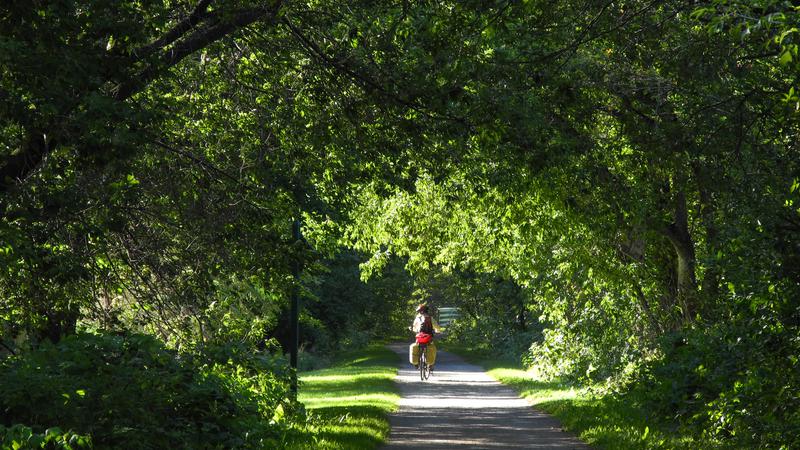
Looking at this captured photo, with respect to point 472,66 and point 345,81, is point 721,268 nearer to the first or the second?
point 472,66

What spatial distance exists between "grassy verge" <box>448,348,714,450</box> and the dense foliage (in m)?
0.42

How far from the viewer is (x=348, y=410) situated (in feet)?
56.8

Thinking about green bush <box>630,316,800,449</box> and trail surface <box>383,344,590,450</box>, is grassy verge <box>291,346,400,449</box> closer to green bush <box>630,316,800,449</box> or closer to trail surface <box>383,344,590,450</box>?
trail surface <box>383,344,590,450</box>

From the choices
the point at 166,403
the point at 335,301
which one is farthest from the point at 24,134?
the point at 335,301

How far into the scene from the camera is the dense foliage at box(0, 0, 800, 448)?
8867 mm

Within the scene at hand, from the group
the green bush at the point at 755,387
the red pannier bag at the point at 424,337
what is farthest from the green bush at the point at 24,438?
the red pannier bag at the point at 424,337

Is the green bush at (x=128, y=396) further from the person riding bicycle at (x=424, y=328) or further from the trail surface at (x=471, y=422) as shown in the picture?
the person riding bicycle at (x=424, y=328)

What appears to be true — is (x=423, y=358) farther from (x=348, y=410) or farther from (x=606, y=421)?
(x=606, y=421)

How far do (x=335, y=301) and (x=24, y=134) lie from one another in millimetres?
41570

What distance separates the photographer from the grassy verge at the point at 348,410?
12.6 m

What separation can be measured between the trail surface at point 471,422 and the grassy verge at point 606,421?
0.72 feet

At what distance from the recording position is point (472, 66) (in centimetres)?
1098

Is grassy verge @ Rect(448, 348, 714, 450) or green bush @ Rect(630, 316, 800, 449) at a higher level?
green bush @ Rect(630, 316, 800, 449)

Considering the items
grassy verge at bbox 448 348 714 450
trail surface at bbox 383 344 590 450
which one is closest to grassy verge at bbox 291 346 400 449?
trail surface at bbox 383 344 590 450
